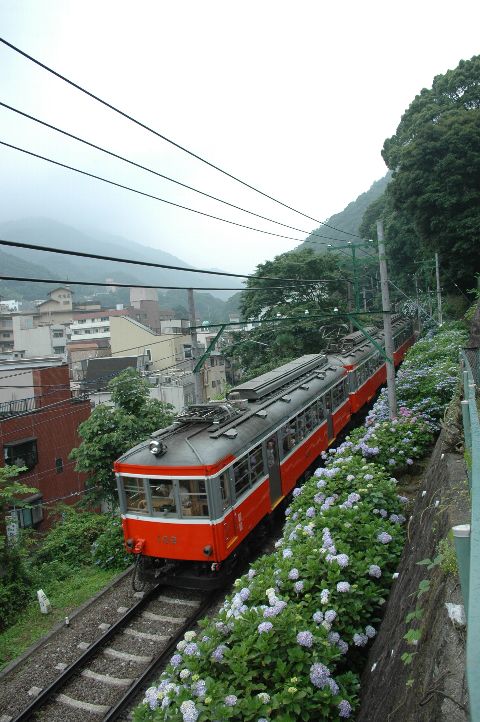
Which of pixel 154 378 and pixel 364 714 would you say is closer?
pixel 364 714

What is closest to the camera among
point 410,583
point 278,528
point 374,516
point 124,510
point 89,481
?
point 410,583

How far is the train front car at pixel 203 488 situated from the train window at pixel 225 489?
0.02 m

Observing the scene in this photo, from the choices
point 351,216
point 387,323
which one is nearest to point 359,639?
point 387,323

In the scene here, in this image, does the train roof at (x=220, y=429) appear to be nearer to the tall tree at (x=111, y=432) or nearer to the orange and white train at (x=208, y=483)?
the orange and white train at (x=208, y=483)

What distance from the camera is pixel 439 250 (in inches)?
1067

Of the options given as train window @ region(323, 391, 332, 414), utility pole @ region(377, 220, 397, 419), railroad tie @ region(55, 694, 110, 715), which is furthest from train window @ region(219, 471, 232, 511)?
train window @ region(323, 391, 332, 414)

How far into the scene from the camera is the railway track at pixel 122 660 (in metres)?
6.57

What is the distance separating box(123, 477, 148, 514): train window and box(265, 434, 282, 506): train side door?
2622 millimetres

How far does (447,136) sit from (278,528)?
71.4 ft

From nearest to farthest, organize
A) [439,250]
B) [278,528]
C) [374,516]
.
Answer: [374,516] → [278,528] → [439,250]

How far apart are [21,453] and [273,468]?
12.4 meters

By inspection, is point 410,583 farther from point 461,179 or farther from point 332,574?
point 461,179

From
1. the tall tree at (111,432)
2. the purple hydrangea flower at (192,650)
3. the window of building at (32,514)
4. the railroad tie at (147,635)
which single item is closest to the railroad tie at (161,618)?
the railroad tie at (147,635)

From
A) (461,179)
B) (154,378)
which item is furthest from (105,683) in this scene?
(154,378)
